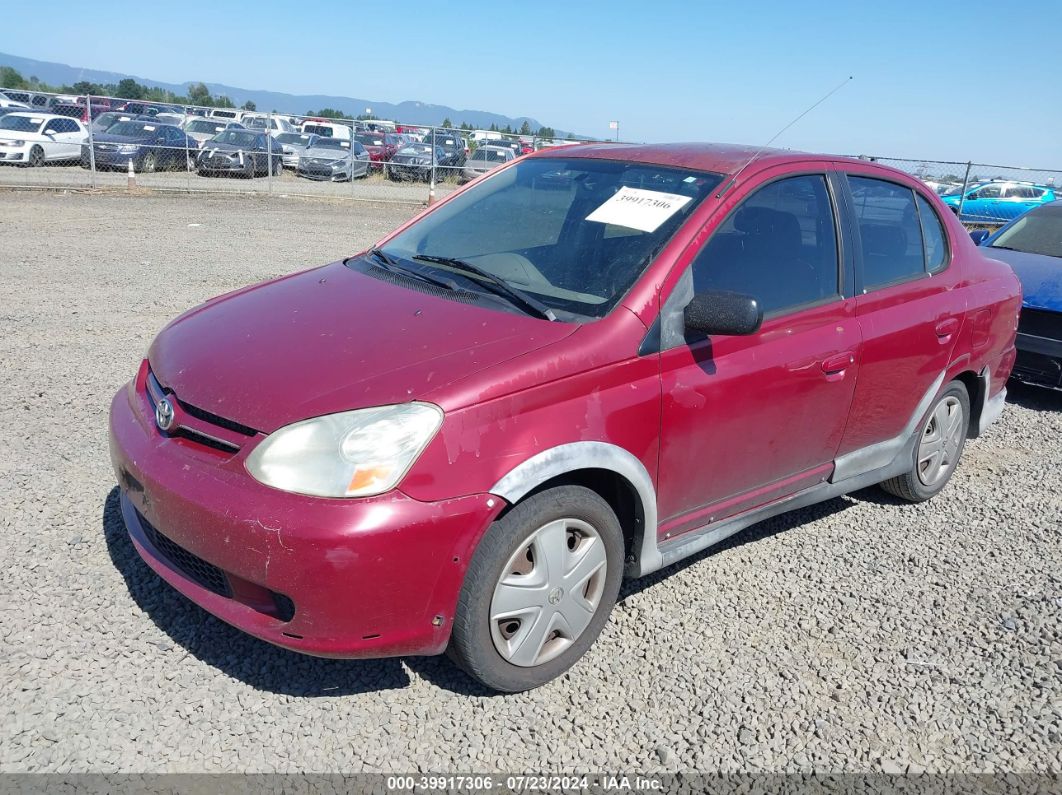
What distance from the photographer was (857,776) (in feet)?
9.07

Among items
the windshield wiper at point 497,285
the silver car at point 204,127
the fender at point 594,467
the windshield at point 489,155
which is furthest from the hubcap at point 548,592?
the windshield at point 489,155

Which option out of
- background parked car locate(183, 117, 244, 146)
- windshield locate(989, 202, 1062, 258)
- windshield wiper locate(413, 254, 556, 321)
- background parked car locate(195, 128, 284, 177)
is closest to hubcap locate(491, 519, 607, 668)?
windshield wiper locate(413, 254, 556, 321)

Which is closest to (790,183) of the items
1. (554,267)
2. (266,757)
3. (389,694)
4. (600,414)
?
(554,267)

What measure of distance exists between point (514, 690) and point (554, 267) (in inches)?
63.0

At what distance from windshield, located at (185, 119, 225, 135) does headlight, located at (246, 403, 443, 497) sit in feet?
82.2

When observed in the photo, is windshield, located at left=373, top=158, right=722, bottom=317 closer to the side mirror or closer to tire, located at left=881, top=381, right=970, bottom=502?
the side mirror

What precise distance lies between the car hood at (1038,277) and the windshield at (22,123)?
69.6 feet

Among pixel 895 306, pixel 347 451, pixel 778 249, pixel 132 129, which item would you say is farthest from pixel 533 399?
pixel 132 129

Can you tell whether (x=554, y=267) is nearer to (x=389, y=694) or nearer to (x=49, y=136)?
(x=389, y=694)

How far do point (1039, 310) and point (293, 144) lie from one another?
22369mm

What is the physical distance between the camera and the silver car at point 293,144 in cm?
2417

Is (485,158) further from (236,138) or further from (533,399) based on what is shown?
(533,399)

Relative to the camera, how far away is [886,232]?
421cm

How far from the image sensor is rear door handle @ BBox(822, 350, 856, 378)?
3.65 m
